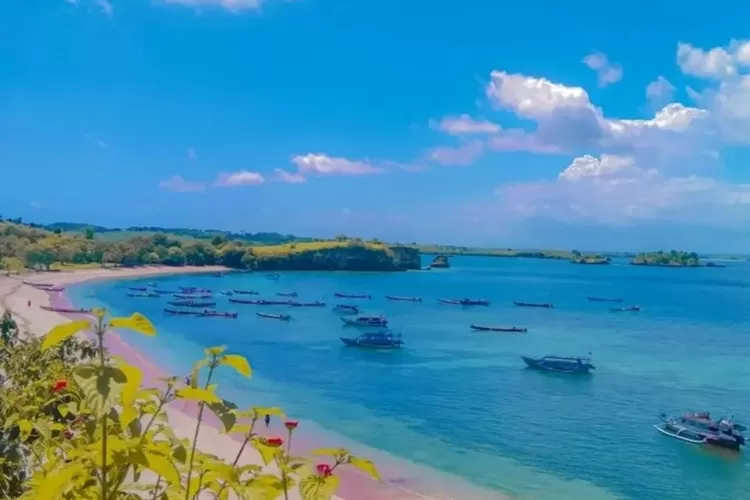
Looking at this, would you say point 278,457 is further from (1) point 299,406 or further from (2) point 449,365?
(2) point 449,365

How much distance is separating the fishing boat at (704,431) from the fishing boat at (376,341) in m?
26.1

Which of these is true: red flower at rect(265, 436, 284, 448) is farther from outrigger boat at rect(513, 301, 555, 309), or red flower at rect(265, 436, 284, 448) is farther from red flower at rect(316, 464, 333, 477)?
outrigger boat at rect(513, 301, 555, 309)

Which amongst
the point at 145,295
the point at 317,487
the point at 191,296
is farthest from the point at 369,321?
the point at 317,487

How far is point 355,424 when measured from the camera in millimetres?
33438

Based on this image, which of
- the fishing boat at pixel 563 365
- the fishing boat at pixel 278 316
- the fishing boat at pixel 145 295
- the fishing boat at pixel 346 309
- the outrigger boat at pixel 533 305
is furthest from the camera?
the outrigger boat at pixel 533 305

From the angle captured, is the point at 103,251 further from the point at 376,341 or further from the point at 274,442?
the point at 274,442

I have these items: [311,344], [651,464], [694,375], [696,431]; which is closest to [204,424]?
[651,464]

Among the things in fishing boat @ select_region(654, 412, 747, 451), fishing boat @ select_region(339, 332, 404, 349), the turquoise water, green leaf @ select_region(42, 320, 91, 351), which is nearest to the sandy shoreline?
green leaf @ select_region(42, 320, 91, 351)

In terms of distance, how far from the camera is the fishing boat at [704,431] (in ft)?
102

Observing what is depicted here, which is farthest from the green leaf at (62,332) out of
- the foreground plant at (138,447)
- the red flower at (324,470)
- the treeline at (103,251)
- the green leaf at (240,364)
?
the treeline at (103,251)

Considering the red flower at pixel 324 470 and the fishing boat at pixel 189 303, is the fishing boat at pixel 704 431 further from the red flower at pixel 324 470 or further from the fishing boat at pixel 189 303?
the fishing boat at pixel 189 303

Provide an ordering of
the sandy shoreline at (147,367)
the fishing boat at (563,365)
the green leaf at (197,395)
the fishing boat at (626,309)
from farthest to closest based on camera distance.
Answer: the fishing boat at (626,309) → the fishing boat at (563,365) → the sandy shoreline at (147,367) → the green leaf at (197,395)

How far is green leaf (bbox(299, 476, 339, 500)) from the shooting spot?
251 cm

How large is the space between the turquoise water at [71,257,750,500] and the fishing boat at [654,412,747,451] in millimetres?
617
